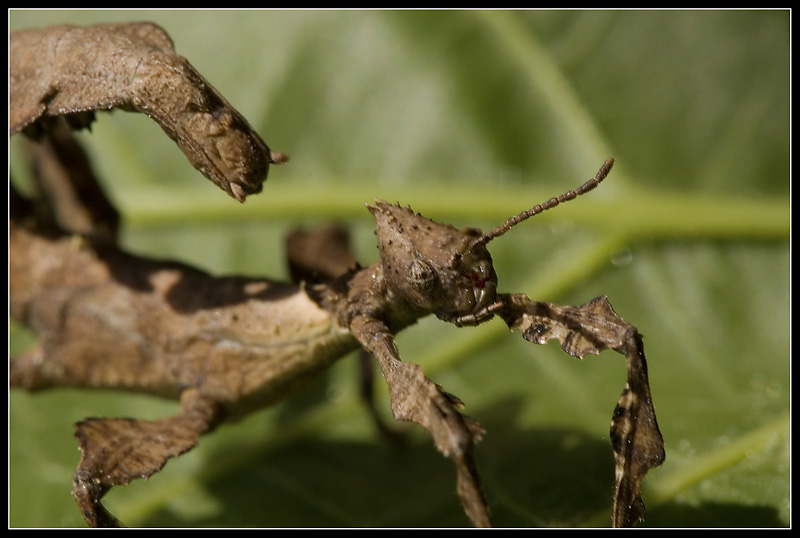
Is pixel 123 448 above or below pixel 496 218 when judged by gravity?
below

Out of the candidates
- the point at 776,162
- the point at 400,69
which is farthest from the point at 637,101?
the point at 400,69

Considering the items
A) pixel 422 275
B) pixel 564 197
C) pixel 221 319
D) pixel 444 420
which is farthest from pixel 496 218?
pixel 444 420

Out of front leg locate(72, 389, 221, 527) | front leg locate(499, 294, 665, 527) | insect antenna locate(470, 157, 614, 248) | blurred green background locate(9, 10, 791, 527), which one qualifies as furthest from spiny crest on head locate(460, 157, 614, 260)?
front leg locate(72, 389, 221, 527)

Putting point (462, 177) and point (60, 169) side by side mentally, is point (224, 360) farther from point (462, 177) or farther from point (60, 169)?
point (462, 177)

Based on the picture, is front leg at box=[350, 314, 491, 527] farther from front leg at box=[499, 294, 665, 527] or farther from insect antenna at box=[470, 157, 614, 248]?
insect antenna at box=[470, 157, 614, 248]

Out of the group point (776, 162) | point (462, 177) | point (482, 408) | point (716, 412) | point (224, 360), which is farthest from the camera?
point (462, 177)

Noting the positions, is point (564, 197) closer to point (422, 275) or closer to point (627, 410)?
point (422, 275)
